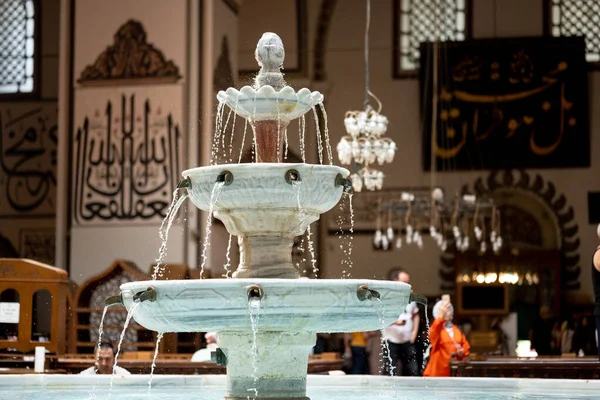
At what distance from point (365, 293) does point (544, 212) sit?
10661 millimetres

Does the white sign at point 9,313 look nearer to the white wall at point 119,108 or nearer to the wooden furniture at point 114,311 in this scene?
the wooden furniture at point 114,311

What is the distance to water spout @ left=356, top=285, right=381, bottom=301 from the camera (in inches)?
138

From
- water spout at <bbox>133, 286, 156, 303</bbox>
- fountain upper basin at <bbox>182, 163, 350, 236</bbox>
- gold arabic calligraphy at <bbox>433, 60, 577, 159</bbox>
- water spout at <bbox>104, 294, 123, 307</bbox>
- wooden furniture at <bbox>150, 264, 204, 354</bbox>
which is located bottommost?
wooden furniture at <bbox>150, 264, 204, 354</bbox>

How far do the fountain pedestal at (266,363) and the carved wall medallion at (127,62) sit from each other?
270 inches

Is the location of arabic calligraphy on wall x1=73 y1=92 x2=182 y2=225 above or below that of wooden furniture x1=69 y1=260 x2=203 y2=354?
above

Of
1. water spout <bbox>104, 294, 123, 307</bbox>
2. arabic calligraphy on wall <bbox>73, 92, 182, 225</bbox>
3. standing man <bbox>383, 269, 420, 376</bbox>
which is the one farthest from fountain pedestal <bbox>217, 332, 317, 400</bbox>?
arabic calligraphy on wall <bbox>73, 92, 182, 225</bbox>

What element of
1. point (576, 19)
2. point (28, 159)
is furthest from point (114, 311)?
point (576, 19)

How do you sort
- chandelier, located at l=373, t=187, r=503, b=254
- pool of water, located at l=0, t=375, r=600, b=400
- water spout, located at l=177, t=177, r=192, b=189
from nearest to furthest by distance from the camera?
water spout, located at l=177, t=177, r=192, b=189
pool of water, located at l=0, t=375, r=600, b=400
chandelier, located at l=373, t=187, r=503, b=254

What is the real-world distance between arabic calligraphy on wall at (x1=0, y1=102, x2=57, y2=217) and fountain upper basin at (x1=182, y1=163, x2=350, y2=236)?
1017cm

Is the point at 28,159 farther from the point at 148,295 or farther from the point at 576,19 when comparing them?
the point at 148,295

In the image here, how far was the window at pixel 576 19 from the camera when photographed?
13.9 metres

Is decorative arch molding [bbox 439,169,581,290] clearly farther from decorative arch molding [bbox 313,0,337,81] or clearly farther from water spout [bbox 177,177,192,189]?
water spout [bbox 177,177,192,189]

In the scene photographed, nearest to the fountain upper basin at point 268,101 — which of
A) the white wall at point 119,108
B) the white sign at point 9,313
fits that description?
the white sign at point 9,313

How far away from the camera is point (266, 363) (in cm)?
378
